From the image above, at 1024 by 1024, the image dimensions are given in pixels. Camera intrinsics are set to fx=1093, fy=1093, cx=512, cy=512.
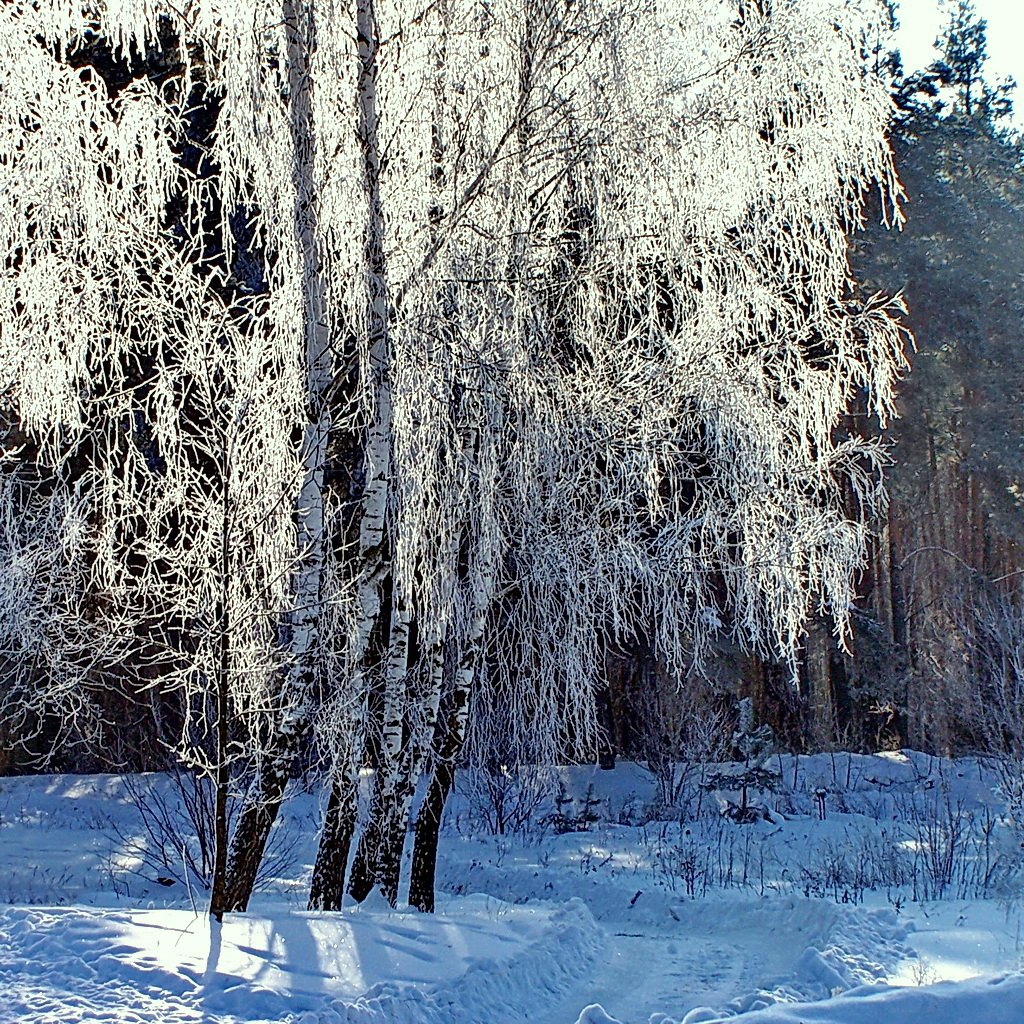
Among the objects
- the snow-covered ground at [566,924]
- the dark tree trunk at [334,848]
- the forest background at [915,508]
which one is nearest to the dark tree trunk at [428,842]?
the snow-covered ground at [566,924]

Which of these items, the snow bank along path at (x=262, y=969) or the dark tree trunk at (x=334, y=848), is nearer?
the snow bank along path at (x=262, y=969)

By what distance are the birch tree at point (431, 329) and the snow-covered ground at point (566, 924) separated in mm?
1004

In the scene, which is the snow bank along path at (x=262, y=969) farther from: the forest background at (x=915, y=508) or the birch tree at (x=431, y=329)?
the forest background at (x=915, y=508)

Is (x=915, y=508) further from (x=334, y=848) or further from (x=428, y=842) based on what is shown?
(x=334, y=848)

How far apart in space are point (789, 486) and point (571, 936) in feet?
11.4

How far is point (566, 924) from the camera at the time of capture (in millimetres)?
7766

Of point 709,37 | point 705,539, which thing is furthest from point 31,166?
point 705,539

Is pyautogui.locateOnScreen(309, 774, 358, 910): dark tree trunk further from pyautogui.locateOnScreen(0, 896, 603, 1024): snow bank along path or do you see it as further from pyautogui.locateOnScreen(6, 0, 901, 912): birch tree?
pyautogui.locateOnScreen(0, 896, 603, 1024): snow bank along path

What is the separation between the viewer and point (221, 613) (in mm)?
6430

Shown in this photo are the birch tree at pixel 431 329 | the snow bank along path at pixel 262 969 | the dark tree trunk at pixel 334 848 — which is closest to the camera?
the snow bank along path at pixel 262 969

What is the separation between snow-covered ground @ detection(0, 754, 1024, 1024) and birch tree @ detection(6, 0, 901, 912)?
1.00 metres

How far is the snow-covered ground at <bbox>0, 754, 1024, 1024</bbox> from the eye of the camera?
4.99 m

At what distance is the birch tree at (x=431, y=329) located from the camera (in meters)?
6.51

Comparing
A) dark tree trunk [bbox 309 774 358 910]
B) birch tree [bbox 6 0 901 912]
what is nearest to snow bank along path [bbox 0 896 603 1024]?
dark tree trunk [bbox 309 774 358 910]
